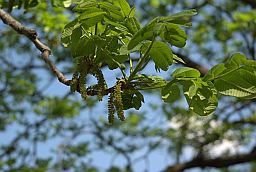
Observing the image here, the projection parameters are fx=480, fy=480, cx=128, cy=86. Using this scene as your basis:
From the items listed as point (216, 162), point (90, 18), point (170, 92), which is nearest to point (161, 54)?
point (170, 92)

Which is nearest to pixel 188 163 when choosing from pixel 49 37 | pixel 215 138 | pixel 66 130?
pixel 215 138

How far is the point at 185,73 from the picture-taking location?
1.73 m

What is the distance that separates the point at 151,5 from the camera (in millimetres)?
7895

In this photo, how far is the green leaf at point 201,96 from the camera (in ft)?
5.59

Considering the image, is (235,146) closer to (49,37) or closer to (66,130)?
(66,130)

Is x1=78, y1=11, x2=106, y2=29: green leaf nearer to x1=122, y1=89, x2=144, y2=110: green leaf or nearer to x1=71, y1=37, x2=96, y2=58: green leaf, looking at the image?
x1=71, y1=37, x2=96, y2=58: green leaf

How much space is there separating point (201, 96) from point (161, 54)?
0.69ft

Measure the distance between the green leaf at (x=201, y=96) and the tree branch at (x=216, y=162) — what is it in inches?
191

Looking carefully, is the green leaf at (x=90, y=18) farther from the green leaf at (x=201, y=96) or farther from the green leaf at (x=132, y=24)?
the green leaf at (x=201, y=96)

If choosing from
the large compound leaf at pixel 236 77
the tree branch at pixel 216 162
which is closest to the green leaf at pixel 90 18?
the large compound leaf at pixel 236 77

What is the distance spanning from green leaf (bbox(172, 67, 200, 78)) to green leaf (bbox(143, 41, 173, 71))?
5 centimetres

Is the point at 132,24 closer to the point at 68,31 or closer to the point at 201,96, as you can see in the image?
the point at 68,31

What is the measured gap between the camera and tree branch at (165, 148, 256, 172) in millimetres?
6418

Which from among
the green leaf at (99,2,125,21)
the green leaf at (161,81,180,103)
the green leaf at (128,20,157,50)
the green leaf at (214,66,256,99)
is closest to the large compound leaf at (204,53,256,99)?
the green leaf at (214,66,256,99)
